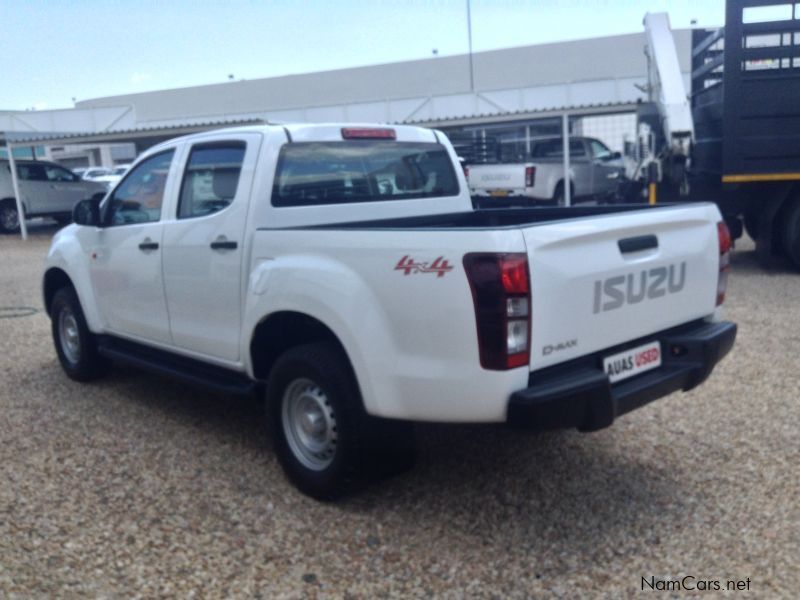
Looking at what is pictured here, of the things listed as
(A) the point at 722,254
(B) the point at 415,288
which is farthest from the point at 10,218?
(A) the point at 722,254

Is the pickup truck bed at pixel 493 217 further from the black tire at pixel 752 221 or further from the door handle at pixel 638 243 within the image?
the black tire at pixel 752 221

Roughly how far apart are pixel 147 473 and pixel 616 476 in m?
2.60

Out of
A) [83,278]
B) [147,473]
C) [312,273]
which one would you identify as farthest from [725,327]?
[83,278]

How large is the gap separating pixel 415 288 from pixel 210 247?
1.70m

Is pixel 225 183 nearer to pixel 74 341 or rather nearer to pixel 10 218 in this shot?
pixel 74 341

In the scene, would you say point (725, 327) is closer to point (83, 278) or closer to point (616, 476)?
point (616, 476)

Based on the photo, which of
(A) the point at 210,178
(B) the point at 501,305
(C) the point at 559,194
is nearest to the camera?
(B) the point at 501,305

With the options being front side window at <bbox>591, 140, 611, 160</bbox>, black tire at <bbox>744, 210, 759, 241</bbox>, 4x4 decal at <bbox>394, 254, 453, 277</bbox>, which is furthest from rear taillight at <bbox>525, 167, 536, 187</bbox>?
4x4 decal at <bbox>394, 254, 453, 277</bbox>

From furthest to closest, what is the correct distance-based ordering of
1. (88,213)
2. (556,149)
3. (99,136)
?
(99,136), (556,149), (88,213)

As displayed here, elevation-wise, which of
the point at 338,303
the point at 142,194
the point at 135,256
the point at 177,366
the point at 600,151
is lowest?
the point at 177,366

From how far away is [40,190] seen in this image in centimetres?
2184

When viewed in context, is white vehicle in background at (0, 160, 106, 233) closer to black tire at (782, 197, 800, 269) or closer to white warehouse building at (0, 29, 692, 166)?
white warehouse building at (0, 29, 692, 166)

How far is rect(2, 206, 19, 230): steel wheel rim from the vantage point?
73.3 feet

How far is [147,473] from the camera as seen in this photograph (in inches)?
179
